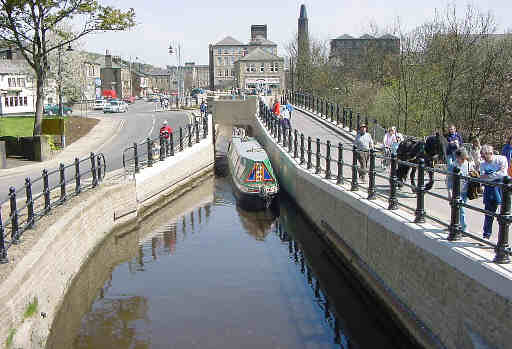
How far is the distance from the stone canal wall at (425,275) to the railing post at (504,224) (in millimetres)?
143

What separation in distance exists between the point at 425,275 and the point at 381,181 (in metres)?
6.52

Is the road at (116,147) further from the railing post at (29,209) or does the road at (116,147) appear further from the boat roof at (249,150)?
the boat roof at (249,150)

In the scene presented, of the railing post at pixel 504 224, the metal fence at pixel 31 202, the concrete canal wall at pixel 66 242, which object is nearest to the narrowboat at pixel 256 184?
the concrete canal wall at pixel 66 242

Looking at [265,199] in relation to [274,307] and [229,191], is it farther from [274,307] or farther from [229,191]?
[274,307]

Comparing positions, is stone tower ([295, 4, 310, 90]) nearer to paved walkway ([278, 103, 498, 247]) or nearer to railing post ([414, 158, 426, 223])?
paved walkway ([278, 103, 498, 247])

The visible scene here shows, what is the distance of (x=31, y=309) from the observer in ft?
29.7

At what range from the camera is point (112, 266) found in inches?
587

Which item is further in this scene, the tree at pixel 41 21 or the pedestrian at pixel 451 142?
the tree at pixel 41 21

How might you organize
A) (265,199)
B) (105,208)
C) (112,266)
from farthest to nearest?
(265,199)
(105,208)
(112,266)

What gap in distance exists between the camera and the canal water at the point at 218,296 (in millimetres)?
10375

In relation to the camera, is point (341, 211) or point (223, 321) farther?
point (341, 211)

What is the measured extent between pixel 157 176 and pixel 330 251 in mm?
9260

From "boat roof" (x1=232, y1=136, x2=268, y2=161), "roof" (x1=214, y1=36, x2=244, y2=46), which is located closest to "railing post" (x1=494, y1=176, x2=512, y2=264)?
"boat roof" (x1=232, y1=136, x2=268, y2=161)

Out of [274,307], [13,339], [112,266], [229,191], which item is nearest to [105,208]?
[112,266]
